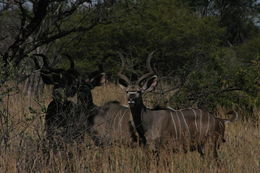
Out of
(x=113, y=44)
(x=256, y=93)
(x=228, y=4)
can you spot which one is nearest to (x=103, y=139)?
(x=256, y=93)

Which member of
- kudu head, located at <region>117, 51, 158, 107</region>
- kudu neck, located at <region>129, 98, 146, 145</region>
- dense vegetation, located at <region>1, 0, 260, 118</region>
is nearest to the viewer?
kudu head, located at <region>117, 51, 158, 107</region>

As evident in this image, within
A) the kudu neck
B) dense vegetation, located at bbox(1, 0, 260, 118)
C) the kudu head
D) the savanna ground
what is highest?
dense vegetation, located at bbox(1, 0, 260, 118)

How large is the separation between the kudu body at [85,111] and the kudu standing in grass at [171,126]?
0.25m

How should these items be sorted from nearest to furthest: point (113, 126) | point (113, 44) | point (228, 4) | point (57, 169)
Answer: point (57, 169) → point (113, 126) → point (113, 44) → point (228, 4)

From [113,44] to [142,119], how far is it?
6.26 metres

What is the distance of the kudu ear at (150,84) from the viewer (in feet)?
17.3

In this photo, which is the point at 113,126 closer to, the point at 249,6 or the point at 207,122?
the point at 207,122

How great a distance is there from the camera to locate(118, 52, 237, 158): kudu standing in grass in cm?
490

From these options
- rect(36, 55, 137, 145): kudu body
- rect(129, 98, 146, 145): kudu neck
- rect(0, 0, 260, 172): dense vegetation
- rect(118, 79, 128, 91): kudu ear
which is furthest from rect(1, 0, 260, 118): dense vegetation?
rect(129, 98, 146, 145): kudu neck

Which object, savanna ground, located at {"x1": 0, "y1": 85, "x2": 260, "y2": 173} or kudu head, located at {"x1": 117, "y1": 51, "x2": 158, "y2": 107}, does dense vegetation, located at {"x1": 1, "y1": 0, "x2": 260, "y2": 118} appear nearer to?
kudu head, located at {"x1": 117, "y1": 51, "x2": 158, "y2": 107}

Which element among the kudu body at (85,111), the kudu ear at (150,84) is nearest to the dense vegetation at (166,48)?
the kudu body at (85,111)

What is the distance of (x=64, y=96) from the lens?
4770 millimetres

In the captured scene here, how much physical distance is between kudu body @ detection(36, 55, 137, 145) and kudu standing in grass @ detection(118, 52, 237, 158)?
9.9 inches

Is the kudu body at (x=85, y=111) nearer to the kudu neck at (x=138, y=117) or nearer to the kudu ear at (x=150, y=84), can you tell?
the kudu neck at (x=138, y=117)
